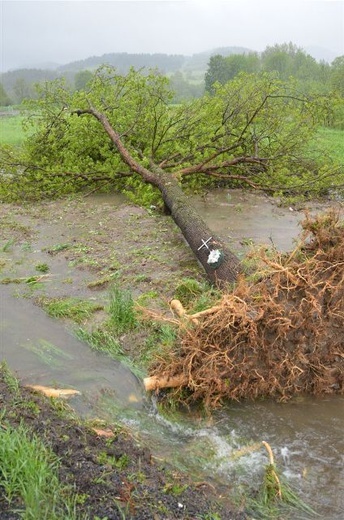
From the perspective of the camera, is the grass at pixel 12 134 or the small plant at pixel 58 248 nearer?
the small plant at pixel 58 248

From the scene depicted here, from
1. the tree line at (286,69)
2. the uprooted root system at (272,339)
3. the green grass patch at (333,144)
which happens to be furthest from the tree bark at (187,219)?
the tree line at (286,69)

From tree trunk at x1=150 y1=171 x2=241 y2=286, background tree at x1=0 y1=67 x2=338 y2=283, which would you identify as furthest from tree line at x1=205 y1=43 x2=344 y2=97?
tree trunk at x1=150 y1=171 x2=241 y2=286

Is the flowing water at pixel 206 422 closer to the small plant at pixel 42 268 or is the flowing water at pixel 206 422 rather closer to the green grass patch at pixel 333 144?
the small plant at pixel 42 268

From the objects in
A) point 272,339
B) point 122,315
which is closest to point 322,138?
point 122,315

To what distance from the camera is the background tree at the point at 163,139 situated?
9.91 metres

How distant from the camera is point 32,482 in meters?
2.65

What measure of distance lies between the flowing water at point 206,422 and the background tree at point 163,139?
4.90 m

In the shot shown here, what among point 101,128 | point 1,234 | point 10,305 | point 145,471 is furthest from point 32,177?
point 145,471

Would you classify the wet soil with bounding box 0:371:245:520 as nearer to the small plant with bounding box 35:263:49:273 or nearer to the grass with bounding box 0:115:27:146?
the small plant with bounding box 35:263:49:273

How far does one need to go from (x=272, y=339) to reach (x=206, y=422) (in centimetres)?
90

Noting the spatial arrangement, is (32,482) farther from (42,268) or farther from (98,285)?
(42,268)

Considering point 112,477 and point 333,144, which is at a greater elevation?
point 112,477

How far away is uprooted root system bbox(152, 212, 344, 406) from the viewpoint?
13.6ft

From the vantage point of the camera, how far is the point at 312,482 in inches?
130
